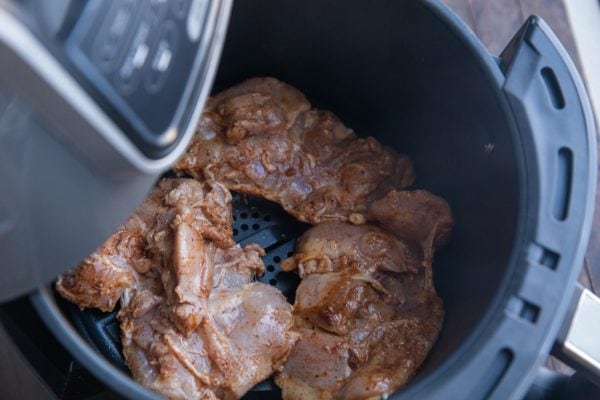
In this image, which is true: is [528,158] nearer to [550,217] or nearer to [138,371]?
[550,217]

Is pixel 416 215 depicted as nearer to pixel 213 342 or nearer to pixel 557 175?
pixel 557 175

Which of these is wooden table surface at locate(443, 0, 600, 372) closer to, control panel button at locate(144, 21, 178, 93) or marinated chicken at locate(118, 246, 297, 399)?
marinated chicken at locate(118, 246, 297, 399)

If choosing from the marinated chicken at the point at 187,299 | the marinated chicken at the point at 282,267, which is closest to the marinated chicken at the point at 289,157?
the marinated chicken at the point at 282,267

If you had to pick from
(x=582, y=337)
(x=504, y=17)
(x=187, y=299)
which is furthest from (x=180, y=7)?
(x=504, y=17)

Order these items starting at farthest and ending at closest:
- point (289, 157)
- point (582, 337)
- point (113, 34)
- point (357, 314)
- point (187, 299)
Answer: point (289, 157) → point (357, 314) → point (187, 299) → point (582, 337) → point (113, 34)

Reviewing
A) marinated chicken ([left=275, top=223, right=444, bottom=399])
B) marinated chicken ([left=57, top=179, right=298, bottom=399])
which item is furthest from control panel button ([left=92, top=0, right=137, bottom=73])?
marinated chicken ([left=275, top=223, right=444, bottom=399])

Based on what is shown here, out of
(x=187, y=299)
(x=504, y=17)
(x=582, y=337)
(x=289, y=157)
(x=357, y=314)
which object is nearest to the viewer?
(x=582, y=337)
